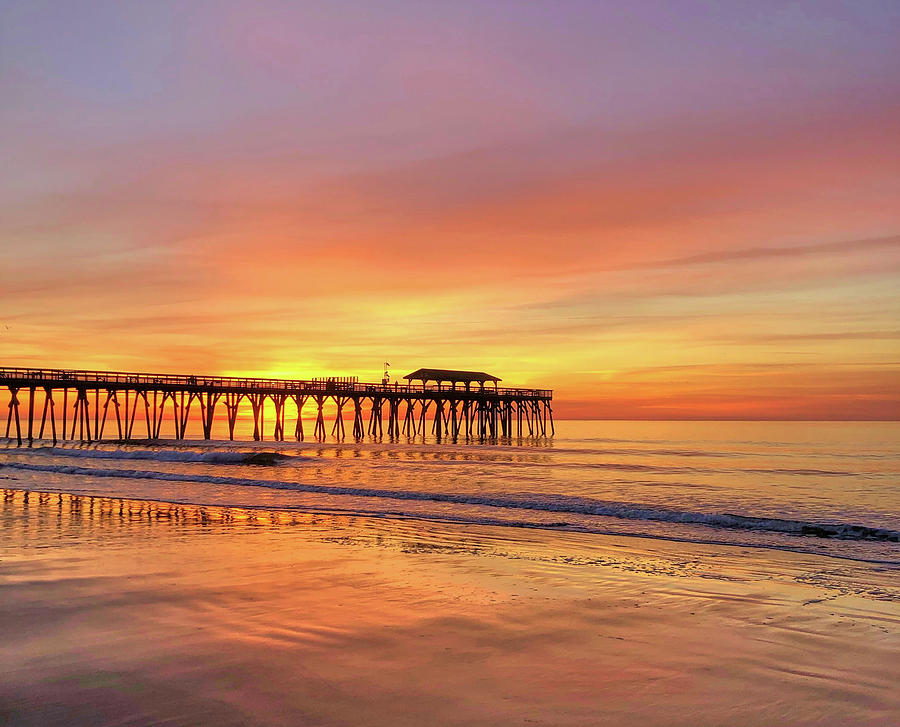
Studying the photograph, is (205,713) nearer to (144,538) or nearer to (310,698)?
(310,698)

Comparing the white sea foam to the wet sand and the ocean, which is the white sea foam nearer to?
the ocean

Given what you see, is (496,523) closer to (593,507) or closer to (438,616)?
(593,507)

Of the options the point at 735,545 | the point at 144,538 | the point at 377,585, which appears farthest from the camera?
the point at 735,545

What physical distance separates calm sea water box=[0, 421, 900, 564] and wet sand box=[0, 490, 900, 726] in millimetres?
4624

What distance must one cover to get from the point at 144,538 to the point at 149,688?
307 inches

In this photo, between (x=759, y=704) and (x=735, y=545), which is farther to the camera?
(x=735, y=545)

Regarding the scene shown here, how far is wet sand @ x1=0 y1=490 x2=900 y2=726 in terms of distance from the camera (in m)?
4.68

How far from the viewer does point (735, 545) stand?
13.5 metres

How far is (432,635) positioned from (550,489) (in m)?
18.5

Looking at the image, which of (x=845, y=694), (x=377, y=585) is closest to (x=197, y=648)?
(x=377, y=585)

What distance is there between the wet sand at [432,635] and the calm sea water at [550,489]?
4.62 metres

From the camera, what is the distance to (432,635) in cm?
641

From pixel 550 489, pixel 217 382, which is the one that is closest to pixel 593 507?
pixel 550 489

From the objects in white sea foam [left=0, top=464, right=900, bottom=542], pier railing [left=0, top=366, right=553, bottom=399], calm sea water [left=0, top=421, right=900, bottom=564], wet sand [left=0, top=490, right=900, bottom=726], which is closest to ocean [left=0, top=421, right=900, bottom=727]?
wet sand [left=0, top=490, right=900, bottom=726]
